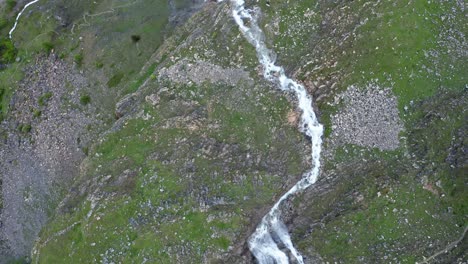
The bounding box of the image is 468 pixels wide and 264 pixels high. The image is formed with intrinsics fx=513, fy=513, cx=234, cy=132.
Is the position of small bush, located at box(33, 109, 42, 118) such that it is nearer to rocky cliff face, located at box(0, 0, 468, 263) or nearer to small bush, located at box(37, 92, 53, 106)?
rocky cliff face, located at box(0, 0, 468, 263)

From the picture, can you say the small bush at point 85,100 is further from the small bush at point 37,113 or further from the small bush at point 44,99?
the small bush at point 37,113

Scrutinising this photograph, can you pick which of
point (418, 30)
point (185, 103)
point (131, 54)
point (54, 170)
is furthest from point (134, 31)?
point (418, 30)

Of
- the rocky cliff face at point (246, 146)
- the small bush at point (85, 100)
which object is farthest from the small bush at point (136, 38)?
the small bush at point (85, 100)

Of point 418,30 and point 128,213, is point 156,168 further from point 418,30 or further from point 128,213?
point 418,30

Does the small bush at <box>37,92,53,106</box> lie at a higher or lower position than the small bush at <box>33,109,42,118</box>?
higher

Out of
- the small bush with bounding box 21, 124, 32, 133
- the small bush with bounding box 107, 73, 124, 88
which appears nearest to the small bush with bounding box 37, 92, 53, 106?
the small bush with bounding box 21, 124, 32, 133

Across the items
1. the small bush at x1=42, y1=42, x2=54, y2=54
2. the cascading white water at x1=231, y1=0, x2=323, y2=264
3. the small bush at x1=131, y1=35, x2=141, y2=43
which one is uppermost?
the small bush at x1=42, y1=42, x2=54, y2=54
